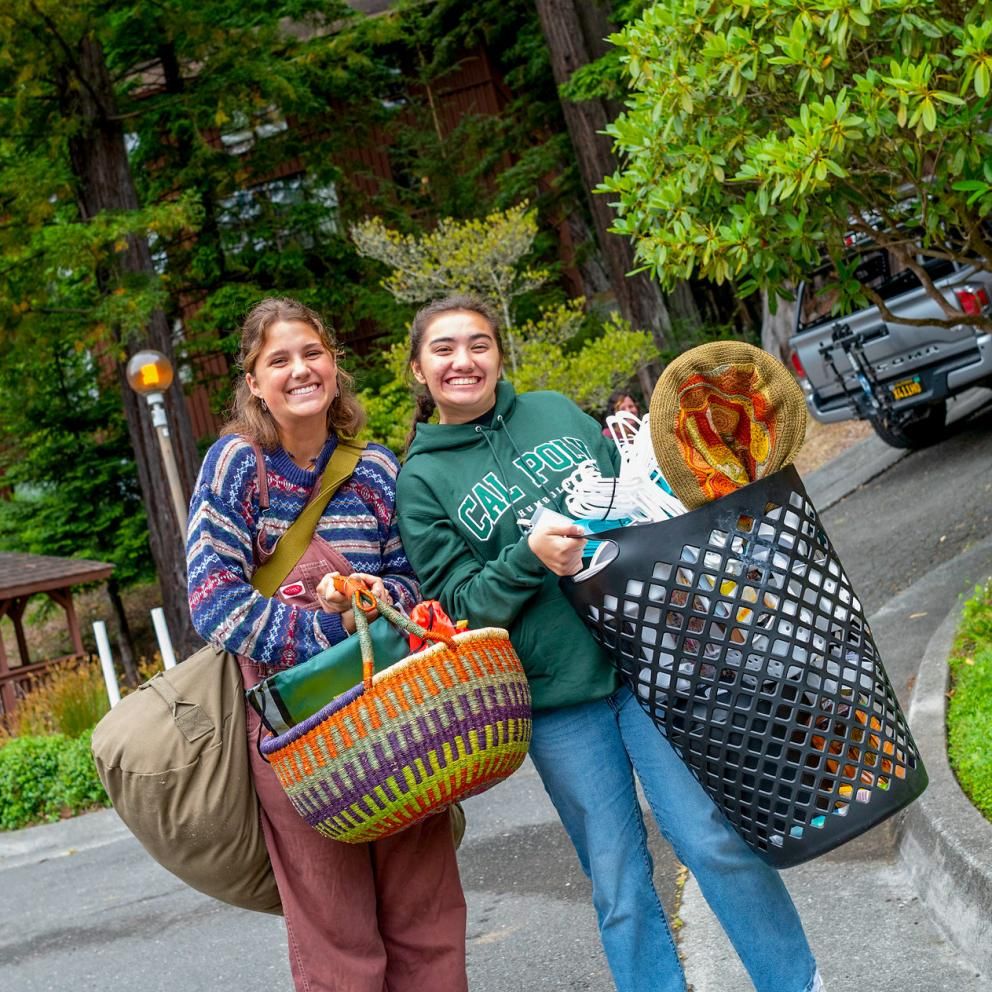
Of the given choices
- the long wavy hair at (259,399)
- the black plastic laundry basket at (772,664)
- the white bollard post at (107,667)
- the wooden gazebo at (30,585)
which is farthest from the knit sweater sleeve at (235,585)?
the wooden gazebo at (30,585)

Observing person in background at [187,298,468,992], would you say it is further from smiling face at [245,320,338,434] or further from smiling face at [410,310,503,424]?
smiling face at [410,310,503,424]

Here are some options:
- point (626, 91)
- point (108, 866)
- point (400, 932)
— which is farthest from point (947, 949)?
point (626, 91)

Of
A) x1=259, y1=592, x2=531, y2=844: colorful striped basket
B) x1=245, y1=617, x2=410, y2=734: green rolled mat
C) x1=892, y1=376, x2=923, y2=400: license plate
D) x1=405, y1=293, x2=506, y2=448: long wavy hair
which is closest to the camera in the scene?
x1=259, y1=592, x2=531, y2=844: colorful striped basket

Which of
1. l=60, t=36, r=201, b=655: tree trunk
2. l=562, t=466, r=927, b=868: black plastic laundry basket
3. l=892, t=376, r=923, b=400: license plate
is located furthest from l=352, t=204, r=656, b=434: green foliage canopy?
l=562, t=466, r=927, b=868: black plastic laundry basket

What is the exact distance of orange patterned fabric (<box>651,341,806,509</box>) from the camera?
2.45 metres

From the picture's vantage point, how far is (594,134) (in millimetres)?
16609

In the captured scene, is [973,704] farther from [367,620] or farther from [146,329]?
[146,329]

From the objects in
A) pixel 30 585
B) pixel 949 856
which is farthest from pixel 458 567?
pixel 30 585

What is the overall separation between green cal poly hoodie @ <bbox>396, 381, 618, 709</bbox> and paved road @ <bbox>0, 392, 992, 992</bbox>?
1529mm

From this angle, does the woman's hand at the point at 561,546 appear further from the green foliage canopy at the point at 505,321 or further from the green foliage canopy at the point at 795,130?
the green foliage canopy at the point at 505,321

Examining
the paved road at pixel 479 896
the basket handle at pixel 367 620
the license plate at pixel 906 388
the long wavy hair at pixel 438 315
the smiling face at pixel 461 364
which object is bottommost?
the paved road at pixel 479 896

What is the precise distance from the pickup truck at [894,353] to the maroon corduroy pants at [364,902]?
7.29 m

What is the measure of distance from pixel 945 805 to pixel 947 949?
0.52 meters

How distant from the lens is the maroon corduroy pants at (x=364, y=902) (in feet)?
9.84
